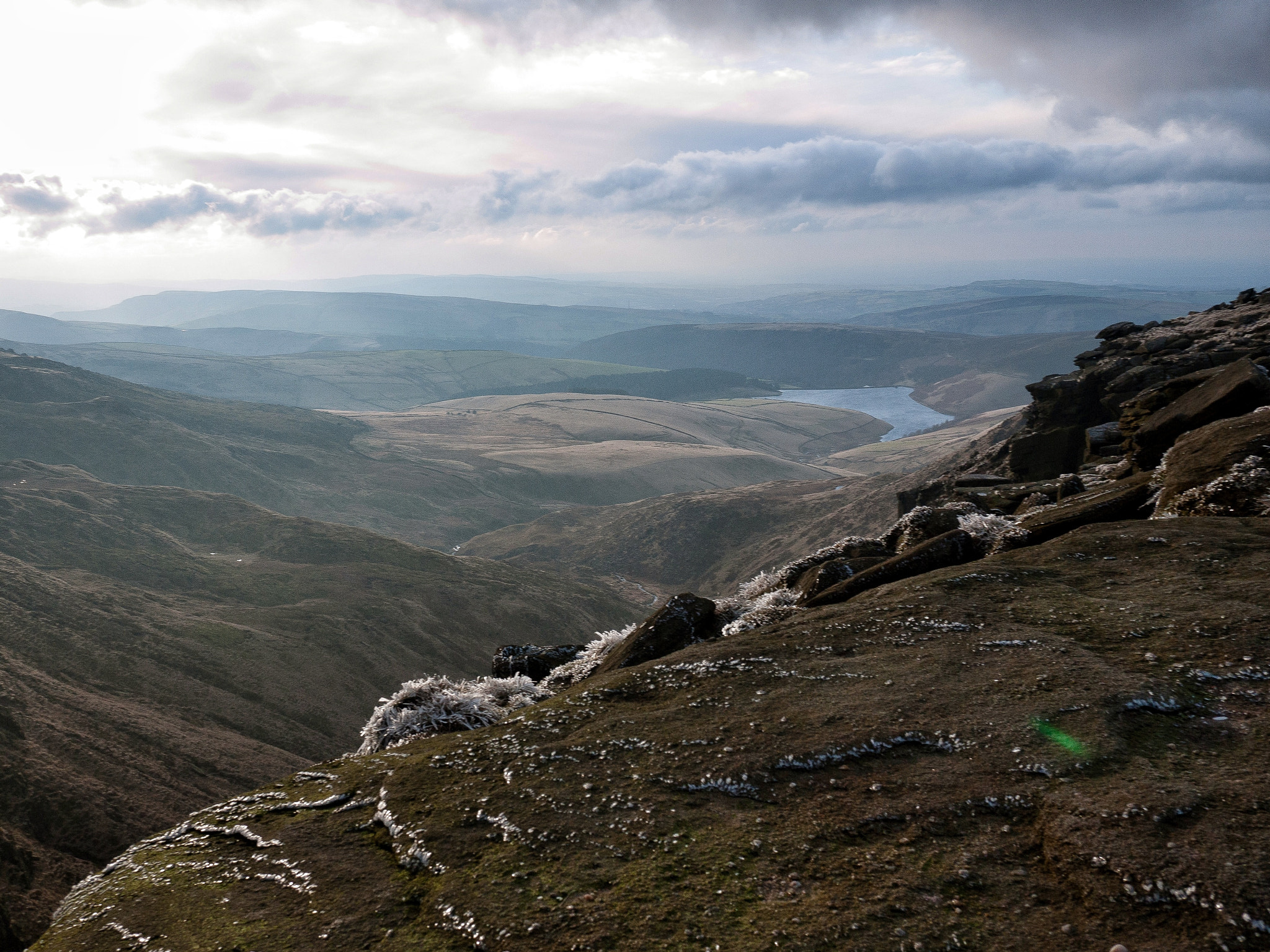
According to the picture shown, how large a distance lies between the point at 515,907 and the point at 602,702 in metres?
6.85

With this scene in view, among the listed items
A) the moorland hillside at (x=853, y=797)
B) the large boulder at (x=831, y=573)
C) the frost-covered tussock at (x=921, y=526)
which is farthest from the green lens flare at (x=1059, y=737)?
the frost-covered tussock at (x=921, y=526)

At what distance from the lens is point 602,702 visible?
719 inches

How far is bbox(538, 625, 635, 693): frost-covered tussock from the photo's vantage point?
993 inches

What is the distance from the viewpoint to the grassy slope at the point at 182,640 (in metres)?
44.1

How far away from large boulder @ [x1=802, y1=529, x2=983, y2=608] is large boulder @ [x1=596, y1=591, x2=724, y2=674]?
10.9 feet

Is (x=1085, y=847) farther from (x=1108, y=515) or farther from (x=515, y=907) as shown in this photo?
(x=1108, y=515)

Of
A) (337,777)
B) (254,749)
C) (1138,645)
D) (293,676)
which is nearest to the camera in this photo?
(1138,645)

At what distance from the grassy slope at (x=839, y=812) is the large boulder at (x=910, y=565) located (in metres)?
4.58

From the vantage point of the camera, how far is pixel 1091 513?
2444cm

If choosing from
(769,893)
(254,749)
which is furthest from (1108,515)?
(254,749)

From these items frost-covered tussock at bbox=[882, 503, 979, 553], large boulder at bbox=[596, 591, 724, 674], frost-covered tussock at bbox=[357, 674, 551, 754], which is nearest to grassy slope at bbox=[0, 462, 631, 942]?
frost-covered tussock at bbox=[357, 674, 551, 754]

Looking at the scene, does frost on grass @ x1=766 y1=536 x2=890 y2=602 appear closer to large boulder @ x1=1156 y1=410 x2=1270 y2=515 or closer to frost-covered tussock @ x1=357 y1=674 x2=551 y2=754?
large boulder @ x1=1156 y1=410 x2=1270 y2=515

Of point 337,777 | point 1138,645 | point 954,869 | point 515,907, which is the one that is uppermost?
point 1138,645

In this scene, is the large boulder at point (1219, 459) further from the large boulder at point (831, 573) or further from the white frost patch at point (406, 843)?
the white frost patch at point (406, 843)
